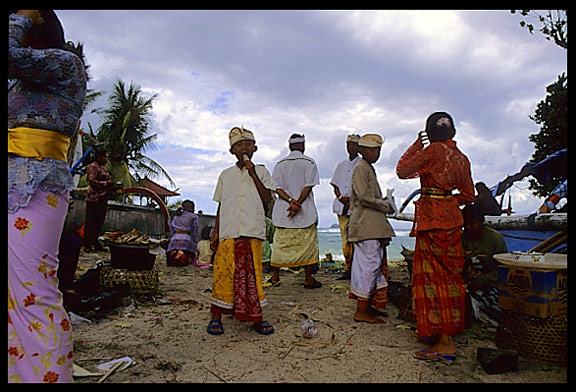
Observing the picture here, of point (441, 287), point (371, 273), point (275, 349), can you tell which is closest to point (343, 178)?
point (371, 273)

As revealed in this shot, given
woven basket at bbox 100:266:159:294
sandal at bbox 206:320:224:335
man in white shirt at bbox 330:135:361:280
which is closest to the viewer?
sandal at bbox 206:320:224:335

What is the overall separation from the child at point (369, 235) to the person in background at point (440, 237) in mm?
784

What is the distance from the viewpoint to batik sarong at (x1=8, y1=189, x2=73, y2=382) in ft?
7.09

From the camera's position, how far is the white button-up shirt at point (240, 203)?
391cm

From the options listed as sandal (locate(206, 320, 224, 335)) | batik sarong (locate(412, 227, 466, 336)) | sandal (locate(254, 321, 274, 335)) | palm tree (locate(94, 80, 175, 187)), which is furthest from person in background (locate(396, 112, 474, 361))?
palm tree (locate(94, 80, 175, 187))

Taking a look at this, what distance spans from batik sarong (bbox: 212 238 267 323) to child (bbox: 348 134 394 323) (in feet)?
3.74

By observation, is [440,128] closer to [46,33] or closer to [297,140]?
[46,33]

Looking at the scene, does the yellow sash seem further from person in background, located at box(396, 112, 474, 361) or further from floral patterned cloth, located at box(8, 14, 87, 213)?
person in background, located at box(396, 112, 474, 361)

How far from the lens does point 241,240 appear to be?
3918 millimetres

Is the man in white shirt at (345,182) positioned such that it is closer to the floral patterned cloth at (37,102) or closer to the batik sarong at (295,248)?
the batik sarong at (295,248)

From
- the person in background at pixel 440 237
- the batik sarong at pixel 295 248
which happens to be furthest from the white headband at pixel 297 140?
the person in background at pixel 440 237

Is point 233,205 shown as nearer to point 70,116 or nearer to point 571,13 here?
point 70,116

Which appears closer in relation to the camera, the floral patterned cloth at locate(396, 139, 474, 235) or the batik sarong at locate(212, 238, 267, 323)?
the floral patterned cloth at locate(396, 139, 474, 235)
